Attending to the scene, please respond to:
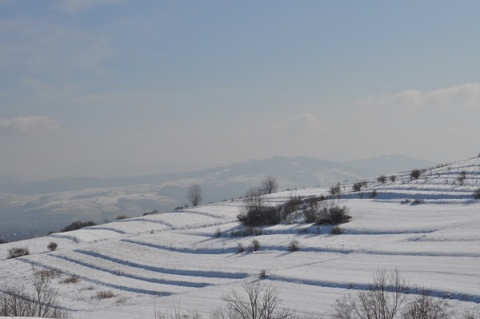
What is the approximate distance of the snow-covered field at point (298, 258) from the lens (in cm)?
2333

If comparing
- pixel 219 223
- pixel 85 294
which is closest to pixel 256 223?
pixel 219 223

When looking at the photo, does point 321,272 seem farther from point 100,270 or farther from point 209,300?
point 100,270

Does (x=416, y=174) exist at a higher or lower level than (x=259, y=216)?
higher

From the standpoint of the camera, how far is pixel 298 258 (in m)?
30.8

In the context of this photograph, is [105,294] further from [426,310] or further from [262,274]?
[426,310]

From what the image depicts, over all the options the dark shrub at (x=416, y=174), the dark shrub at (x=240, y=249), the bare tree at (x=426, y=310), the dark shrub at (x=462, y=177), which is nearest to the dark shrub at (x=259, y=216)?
the dark shrub at (x=240, y=249)

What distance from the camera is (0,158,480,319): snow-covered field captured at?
23328 mm

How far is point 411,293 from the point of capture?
794 inches

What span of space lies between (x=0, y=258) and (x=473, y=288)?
44583 mm

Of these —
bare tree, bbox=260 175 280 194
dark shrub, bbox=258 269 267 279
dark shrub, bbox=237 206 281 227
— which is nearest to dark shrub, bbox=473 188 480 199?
dark shrub, bbox=237 206 281 227

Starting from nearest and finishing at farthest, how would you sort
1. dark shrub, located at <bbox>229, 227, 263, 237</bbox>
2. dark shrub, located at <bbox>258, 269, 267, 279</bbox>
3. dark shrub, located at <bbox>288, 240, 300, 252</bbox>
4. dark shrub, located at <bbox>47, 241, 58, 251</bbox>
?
dark shrub, located at <bbox>258, 269, 267, 279</bbox> → dark shrub, located at <bbox>288, 240, 300, 252</bbox> → dark shrub, located at <bbox>229, 227, 263, 237</bbox> → dark shrub, located at <bbox>47, 241, 58, 251</bbox>

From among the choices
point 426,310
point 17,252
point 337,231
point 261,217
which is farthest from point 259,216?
point 426,310

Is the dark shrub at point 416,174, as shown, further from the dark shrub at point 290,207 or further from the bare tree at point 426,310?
the bare tree at point 426,310

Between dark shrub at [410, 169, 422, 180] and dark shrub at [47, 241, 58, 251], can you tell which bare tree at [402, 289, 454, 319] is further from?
dark shrub at [47, 241, 58, 251]
